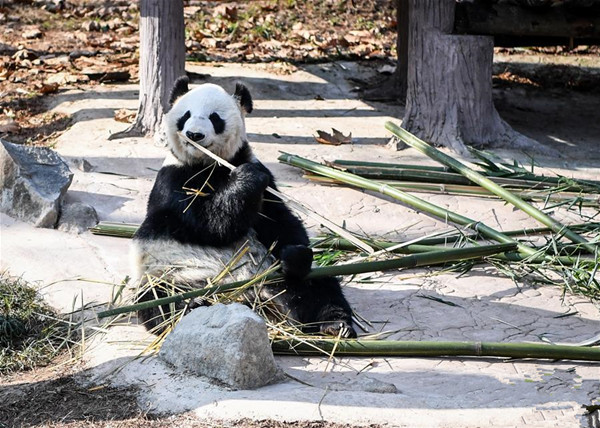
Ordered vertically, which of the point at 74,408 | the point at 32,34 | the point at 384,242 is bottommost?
the point at 74,408

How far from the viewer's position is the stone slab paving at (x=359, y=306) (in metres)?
3.46

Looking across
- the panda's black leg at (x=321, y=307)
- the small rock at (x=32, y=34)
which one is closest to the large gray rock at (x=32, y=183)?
the panda's black leg at (x=321, y=307)

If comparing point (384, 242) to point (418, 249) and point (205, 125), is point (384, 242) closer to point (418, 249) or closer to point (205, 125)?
point (418, 249)

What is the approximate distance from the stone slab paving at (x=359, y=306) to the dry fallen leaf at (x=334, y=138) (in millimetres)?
106

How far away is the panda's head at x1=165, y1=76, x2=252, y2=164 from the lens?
442cm

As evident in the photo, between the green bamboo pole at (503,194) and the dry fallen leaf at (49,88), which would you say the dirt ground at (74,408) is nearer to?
the green bamboo pole at (503,194)

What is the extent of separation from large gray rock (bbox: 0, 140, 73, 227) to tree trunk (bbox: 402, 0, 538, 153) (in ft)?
11.3

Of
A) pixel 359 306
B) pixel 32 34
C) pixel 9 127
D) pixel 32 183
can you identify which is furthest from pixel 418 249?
pixel 32 34

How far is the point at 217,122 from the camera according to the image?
178 inches

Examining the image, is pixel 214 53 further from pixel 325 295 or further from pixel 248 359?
pixel 248 359

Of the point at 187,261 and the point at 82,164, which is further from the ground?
the point at 82,164

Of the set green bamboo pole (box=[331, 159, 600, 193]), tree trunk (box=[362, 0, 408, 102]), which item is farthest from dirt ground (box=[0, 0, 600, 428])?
green bamboo pole (box=[331, 159, 600, 193])

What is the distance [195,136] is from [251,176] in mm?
358

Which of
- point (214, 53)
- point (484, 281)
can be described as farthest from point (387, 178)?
point (214, 53)
